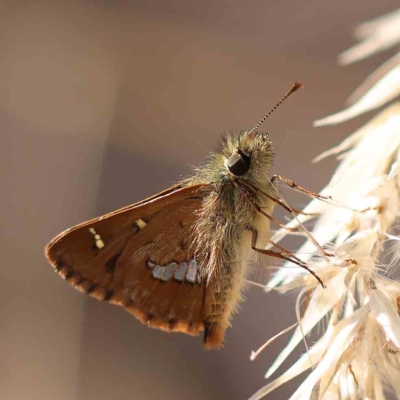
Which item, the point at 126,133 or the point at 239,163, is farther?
the point at 126,133

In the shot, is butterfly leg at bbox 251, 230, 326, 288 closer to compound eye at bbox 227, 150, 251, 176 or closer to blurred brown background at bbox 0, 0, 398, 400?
compound eye at bbox 227, 150, 251, 176

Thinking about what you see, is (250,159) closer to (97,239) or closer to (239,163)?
(239,163)

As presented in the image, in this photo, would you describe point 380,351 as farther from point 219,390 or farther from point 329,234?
point 219,390

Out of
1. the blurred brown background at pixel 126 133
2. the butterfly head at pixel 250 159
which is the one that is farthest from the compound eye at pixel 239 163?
the blurred brown background at pixel 126 133

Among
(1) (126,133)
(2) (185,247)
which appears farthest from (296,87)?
(1) (126,133)

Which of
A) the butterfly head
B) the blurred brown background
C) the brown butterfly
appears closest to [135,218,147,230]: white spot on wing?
the brown butterfly

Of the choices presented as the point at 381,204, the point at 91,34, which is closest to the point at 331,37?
the point at 91,34
